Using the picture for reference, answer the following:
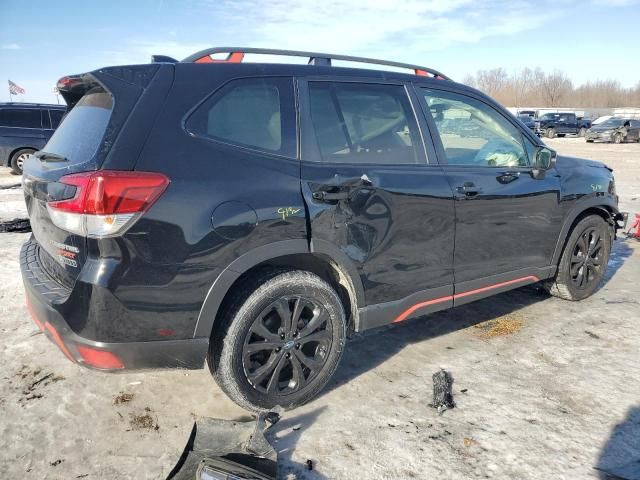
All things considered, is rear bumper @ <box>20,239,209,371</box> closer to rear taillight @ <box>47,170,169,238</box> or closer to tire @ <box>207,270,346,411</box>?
tire @ <box>207,270,346,411</box>

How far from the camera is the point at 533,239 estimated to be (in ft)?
13.0

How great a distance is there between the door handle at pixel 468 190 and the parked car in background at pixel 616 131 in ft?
102

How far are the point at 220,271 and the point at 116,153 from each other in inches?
28.6

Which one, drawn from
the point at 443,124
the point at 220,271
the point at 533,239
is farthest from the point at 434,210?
the point at 220,271

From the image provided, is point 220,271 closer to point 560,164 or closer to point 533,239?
point 533,239

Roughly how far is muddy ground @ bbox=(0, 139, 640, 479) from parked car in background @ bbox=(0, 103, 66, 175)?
1096cm

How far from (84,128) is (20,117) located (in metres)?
12.9

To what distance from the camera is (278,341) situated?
9.02 feet

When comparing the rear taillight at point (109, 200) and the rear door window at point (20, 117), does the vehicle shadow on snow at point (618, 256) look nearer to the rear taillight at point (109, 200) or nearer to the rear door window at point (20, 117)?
the rear taillight at point (109, 200)

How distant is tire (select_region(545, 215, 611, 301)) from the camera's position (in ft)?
14.6

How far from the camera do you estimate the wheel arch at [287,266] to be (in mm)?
2459

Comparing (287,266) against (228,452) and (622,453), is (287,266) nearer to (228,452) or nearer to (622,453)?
(228,452)

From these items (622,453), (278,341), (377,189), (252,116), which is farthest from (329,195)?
(622,453)

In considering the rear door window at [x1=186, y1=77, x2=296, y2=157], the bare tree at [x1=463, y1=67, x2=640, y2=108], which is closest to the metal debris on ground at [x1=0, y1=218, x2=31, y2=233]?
the rear door window at [x1=186, y1=77, x2=296, y2=157]
